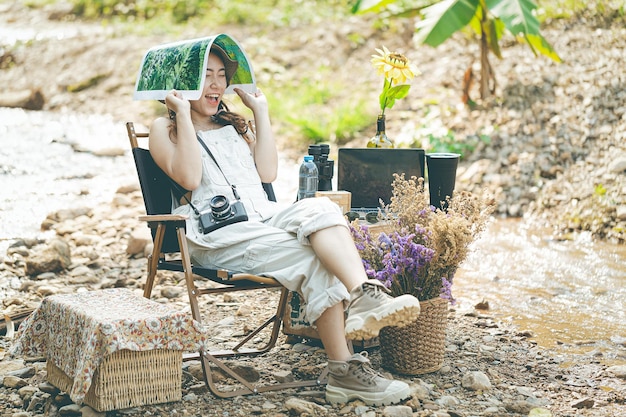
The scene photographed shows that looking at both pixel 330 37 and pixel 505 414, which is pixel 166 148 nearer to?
pixel 505 414

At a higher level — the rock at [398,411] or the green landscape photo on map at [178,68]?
the green landscape photo on map at [178,68]

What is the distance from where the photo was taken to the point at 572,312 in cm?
504

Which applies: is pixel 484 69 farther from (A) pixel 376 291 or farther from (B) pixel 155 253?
(A) pixel 376 291

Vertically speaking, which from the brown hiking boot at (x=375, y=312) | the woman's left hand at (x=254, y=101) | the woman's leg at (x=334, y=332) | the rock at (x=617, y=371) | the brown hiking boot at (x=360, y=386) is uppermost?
the woman's left hand at (x=254, y=101)

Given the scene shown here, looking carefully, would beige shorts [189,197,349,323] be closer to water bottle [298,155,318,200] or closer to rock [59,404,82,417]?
water bottle [298,155,318,200]

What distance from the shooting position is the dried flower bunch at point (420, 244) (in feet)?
11.9

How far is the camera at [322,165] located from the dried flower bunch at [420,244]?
0.55 metres

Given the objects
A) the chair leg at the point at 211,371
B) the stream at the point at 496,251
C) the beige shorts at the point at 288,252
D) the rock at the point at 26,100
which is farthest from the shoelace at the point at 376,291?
the rock at the point at 26,100

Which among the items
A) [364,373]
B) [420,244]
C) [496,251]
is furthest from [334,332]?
[496,251]

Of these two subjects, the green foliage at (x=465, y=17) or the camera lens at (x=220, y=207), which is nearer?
the camera lens at (x=220, y=207)

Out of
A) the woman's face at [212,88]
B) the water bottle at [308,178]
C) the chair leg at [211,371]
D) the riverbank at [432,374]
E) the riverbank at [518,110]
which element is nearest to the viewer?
the riverbank at [432,374]

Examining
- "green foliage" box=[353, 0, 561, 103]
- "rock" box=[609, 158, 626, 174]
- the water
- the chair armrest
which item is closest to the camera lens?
the chair armrest

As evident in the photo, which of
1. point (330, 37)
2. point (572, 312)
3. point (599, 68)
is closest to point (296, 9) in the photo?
point (330, 37)

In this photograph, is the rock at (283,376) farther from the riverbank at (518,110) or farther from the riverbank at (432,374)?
the riverbank at (518,110)
